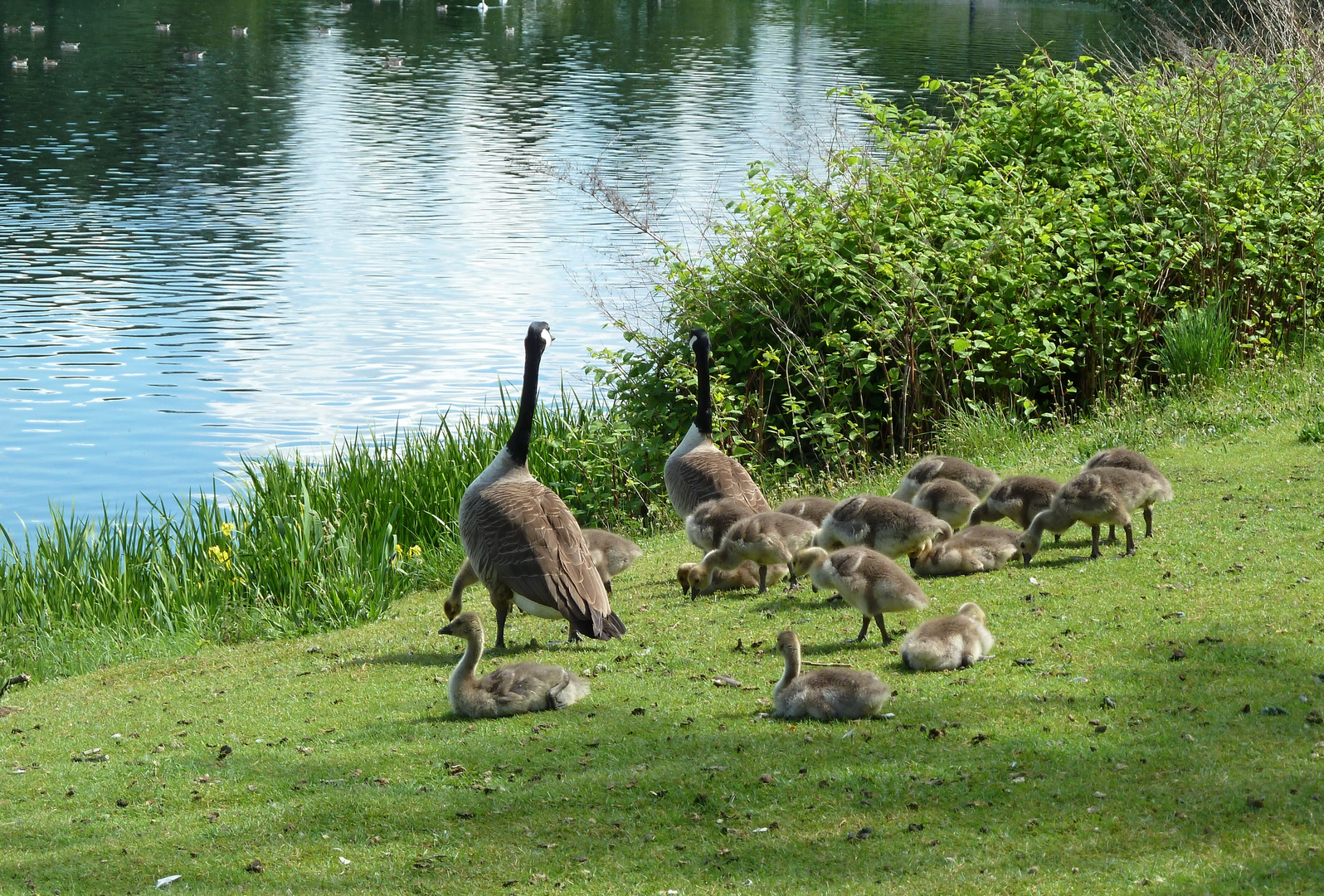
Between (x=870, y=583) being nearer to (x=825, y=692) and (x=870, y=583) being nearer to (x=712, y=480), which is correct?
(x=825, y=692)

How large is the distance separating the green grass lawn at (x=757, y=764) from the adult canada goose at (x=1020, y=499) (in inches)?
19.5

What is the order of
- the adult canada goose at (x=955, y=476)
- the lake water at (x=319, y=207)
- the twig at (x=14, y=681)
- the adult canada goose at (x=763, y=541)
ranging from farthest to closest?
1. the lake water at (x=319, y=207)
2. the adult canada goose at (x=955, y=476)
3. the twig at (x=14, y=681)
4. the adult canada goose at (x=763, y=541)

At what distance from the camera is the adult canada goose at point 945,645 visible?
8.43 meters

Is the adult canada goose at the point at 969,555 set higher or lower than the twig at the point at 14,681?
higher

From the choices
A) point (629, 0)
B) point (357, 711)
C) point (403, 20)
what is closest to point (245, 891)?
point (357, 711)

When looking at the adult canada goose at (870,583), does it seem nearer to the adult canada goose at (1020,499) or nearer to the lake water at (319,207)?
the adult canada goose at (1020,499)

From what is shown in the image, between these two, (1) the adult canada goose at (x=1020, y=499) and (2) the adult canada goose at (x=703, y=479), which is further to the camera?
(2) the adult canada goose at (x=703, y=479)

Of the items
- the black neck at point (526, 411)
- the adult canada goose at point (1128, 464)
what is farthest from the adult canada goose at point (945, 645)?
the black neck at point (526, 411)

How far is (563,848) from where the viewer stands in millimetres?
6410

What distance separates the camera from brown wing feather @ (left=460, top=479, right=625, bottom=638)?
31.3ft

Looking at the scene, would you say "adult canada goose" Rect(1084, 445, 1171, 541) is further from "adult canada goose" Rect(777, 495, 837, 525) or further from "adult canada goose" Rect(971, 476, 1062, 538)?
"adult canada goose" Rect(777, 495, 837, 525)

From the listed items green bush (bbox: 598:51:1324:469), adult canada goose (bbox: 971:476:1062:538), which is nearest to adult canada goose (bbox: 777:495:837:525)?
adult canada goose (bbox: 971:476:1062:538)

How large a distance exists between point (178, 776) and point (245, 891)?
203cm

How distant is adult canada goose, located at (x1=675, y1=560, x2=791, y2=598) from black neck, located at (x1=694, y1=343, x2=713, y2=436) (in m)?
2.57
